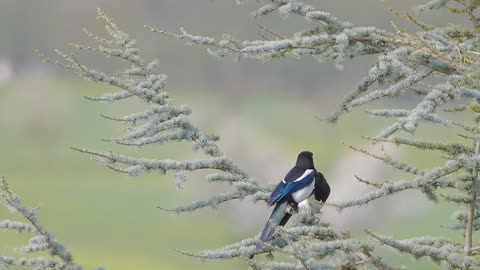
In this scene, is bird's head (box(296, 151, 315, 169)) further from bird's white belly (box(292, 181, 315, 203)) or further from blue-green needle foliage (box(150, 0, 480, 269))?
blue-green needle foliage (box(150, 0, 480, 269))

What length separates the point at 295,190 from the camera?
7875 mm

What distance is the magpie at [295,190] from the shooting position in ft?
25.3

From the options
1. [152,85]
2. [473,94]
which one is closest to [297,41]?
[152,85]

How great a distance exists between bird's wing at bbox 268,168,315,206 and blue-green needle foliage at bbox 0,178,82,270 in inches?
64.4

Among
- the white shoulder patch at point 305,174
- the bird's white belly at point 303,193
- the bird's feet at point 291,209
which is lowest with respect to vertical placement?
the bird's feet at point 291,209

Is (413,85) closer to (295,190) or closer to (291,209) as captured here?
(295,190)

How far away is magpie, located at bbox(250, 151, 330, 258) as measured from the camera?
304 inches

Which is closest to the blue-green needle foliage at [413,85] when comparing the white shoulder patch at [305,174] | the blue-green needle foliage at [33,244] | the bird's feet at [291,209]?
the white shoulder patch at [305,174]

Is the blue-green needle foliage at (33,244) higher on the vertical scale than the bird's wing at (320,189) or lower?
lower

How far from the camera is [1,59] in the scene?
148ft

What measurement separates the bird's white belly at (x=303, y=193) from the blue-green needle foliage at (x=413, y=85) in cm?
52

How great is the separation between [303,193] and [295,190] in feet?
0.39

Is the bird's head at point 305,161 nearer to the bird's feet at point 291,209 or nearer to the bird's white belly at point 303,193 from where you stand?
the bird's white belly at point 303,193

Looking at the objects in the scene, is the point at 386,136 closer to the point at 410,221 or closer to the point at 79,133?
the point at 410,221
